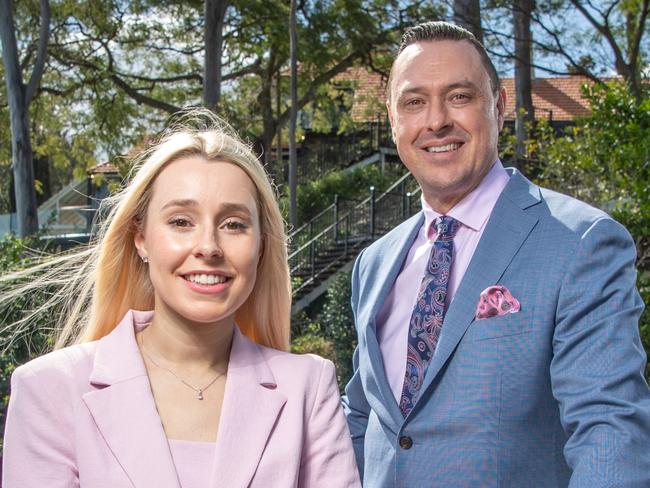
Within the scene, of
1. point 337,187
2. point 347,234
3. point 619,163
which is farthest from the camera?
point 337,187

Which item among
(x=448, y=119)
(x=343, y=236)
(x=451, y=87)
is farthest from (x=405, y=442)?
(x=343, y=236)

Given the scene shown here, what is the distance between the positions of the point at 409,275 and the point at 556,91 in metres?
38.9

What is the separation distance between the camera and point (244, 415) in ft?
8.49

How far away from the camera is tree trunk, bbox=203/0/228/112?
A: 712 inches

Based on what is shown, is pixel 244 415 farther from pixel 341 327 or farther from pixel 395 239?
pixel 341 327

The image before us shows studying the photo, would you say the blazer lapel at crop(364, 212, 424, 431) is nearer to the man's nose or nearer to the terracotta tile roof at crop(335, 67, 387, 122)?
the man's nose

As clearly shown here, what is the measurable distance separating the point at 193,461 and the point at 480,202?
1.31 metres

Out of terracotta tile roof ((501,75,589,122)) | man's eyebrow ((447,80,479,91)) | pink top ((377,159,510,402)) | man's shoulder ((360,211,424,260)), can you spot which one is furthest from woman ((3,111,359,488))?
terracotta tile roof ((501,75,589,122))

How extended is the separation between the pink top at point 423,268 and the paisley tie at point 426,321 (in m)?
0.04

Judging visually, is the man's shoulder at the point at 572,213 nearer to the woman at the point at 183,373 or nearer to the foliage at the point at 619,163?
the woman at the point at 183,373

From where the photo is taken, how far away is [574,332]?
252 cm

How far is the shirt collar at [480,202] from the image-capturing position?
9.98ft

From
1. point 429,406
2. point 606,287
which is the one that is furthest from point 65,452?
point 606,287

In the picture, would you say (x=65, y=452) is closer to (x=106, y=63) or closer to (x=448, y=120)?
Result: (x=448, y=120)
